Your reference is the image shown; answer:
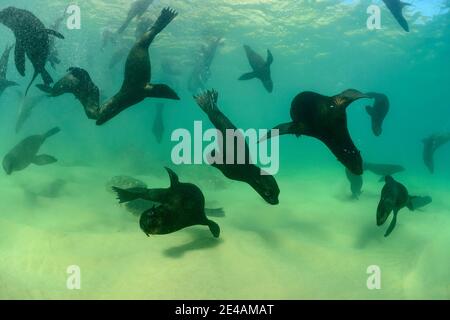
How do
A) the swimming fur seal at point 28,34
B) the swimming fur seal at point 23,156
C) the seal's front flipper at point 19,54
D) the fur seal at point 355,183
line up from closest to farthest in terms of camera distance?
1. the swimming fur seal at point 28,34
2. the seal's front flipper at point 19,54
3. the swimming fur seal at point 23,156
4. the fur seal at point 355,183

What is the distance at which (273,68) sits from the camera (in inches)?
1735

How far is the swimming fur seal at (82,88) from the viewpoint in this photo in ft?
Result: 18.9

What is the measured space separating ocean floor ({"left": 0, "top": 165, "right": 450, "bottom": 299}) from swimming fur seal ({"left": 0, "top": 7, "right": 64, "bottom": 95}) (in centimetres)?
309

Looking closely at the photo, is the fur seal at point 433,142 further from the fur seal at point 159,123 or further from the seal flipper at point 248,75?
the fur seal at point 159,123

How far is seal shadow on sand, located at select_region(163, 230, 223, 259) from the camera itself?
5.96m

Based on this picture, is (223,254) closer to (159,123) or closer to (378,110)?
(378,110)

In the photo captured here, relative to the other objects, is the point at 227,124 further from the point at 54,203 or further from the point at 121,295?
the point at 54,203

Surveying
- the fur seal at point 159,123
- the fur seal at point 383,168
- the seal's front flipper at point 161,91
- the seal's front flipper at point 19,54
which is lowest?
the seal's front flipper at point 161,91

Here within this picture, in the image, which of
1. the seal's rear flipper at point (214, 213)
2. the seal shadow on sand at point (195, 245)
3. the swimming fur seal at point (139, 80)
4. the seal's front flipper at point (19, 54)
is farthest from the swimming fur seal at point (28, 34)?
the seal's rear flipper at point (214, 213)

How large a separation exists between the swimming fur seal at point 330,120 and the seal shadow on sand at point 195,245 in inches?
99.5

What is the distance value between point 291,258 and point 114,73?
40767mm

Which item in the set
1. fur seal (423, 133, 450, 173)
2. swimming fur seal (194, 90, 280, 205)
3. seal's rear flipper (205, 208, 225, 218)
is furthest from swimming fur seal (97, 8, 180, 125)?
fur seal (423, 133, 450, 173)

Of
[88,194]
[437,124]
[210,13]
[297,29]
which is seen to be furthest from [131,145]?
[437,124]

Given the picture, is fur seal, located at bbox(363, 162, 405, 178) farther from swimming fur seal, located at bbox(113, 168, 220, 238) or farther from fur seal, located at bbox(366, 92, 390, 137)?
swimming fur seal, located at bbox(113, 168, 220, 238)
